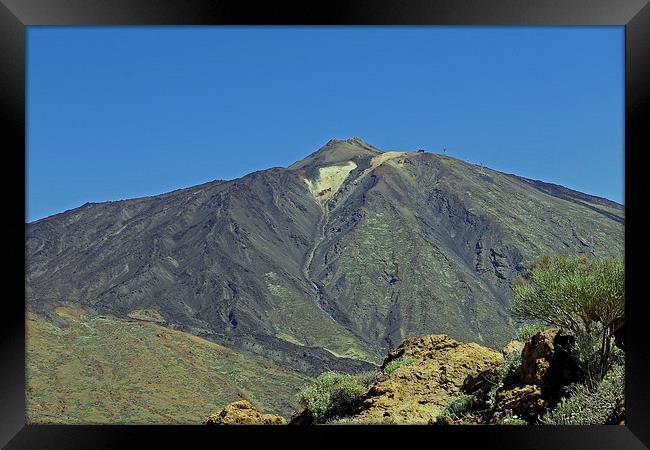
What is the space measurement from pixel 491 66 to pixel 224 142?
2915 cm

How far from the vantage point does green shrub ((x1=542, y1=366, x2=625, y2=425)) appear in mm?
5633

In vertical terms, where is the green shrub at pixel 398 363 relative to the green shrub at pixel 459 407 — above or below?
above

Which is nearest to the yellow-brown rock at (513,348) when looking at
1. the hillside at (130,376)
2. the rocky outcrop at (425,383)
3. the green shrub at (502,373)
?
the rocky outcrop at (425,383)

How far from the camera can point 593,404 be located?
588 cm

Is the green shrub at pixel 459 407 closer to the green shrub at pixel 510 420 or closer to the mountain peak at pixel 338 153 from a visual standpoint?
the green shrub at pixel 510 420

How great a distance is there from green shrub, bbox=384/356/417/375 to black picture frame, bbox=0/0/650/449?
4446mm

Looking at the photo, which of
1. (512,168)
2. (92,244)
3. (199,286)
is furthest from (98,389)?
(512,168)

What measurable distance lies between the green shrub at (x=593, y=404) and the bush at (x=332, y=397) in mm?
2832

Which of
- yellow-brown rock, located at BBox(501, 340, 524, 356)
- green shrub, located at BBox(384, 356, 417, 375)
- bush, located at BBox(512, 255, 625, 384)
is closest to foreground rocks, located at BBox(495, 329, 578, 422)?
bush, located at BBox(512, 255, 625, 384)

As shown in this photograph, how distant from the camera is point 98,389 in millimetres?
26234

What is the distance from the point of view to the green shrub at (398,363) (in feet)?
29.6

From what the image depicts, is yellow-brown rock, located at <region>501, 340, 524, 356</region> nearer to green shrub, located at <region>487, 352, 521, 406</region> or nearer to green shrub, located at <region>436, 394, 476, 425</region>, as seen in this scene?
green shrub, located at <region>487, 352, 521, 406</region>

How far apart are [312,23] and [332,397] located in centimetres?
540

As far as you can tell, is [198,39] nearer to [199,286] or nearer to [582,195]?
[199,286]
